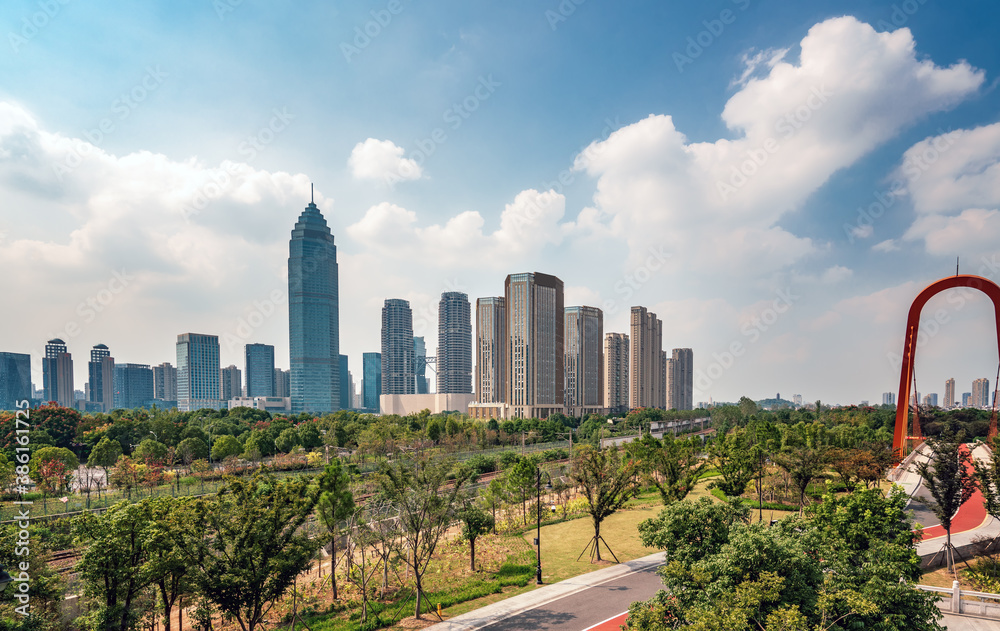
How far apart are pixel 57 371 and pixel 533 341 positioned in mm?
148878

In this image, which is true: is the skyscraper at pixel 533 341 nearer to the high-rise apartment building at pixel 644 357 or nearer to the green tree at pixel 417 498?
the high-rise apartment building at pixel 644 357

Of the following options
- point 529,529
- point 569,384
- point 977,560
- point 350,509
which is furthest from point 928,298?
point 569,384

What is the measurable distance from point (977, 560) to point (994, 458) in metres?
4.95

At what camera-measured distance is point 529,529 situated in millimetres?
32375

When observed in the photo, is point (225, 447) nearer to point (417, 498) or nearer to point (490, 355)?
point (417, 498)

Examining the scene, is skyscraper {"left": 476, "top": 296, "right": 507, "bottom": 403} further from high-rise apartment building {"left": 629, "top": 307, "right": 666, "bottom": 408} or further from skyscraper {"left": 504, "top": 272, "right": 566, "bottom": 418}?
high-rise apartment building {"left": 629, "top": 307, "right": 666, "bottom": 408}

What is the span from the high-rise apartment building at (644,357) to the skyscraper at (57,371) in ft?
605

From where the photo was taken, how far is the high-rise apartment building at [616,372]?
167125 millimetres

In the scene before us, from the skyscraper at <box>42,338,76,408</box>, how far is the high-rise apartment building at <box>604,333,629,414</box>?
575ft

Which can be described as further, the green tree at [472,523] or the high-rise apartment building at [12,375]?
the high-rise apartment building at [12,375]

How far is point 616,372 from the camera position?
168375mm

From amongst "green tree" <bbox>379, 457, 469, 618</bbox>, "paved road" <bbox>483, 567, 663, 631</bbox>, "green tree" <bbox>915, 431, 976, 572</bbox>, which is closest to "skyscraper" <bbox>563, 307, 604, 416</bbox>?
"green tree" <bbox>915, 431, 976, 572</bbox>

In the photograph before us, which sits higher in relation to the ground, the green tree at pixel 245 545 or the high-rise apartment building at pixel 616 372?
the green tree at pixel 245 545

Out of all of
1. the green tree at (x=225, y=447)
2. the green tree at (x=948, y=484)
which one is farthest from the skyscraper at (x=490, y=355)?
the green tree at (x=948, y=484)
